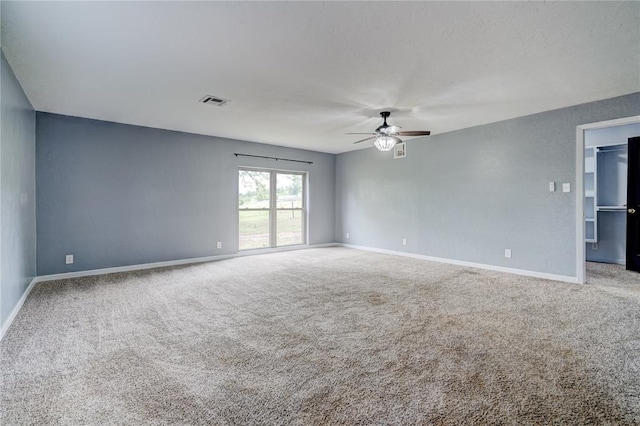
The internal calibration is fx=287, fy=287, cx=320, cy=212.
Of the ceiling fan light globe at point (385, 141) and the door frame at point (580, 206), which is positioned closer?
the door frame at point (580, 206)

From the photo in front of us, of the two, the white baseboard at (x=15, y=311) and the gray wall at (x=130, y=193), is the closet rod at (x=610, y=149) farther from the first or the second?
the white baseboard at (x=15, y=311)

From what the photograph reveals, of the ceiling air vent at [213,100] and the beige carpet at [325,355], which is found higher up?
the ceiling air vent at [213,100]

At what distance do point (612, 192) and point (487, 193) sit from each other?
8.47ft

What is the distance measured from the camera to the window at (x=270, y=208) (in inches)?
244

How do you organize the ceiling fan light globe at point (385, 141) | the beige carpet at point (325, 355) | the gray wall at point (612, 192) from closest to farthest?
the beige carpet at point (325, 355), the ceiling fan light globe at point (385, 141), the gray wall at point (612, 192)

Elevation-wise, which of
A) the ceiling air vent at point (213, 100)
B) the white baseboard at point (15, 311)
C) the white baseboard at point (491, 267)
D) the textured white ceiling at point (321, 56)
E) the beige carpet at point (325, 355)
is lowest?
the beige carpet at point (325, 355)

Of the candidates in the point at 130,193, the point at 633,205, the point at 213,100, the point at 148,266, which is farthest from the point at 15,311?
the point at 633,205

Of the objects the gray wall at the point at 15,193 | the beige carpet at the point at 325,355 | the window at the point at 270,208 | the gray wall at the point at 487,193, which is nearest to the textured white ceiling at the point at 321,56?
the gray wall at the point at 15,193

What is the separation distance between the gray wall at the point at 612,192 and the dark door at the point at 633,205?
1.78ft

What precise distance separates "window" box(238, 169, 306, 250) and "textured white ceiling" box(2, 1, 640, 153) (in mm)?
2276

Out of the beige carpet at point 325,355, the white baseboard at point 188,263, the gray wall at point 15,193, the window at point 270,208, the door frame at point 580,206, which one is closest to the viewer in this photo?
the beige carpet at point 325,355

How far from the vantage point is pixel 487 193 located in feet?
15.8

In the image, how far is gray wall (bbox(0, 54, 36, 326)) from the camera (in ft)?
8.29

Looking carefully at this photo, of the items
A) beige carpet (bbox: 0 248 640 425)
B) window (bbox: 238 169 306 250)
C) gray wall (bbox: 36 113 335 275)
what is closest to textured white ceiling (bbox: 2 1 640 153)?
gray wall (bbox: 36 113 335 275)
